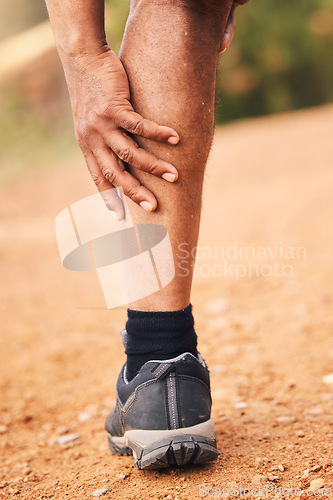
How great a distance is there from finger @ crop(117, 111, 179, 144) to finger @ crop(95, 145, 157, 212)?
→ 0.07 metres

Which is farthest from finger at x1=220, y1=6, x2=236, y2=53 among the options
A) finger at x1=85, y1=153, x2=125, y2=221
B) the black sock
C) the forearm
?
the black sock

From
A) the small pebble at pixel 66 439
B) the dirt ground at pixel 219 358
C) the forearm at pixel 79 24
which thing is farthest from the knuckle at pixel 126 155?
the small pebble at pixel 66 439

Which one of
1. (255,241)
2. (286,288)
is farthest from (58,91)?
(286,288)

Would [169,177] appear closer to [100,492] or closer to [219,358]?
[100,492]

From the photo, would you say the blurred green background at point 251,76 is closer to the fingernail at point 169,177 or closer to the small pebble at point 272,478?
the fingernail at point 169,177

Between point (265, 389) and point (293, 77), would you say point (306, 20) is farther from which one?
point (265, 389)

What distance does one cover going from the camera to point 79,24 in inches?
38.0

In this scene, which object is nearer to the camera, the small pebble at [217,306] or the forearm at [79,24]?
the forearm at [79,24]

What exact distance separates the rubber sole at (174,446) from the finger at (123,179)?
42 cm

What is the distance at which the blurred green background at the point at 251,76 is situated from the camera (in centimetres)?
980

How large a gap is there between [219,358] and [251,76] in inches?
373

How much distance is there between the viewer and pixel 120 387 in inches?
41.4

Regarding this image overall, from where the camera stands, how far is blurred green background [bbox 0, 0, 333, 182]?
9.80 m

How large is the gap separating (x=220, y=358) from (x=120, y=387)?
853 mm
